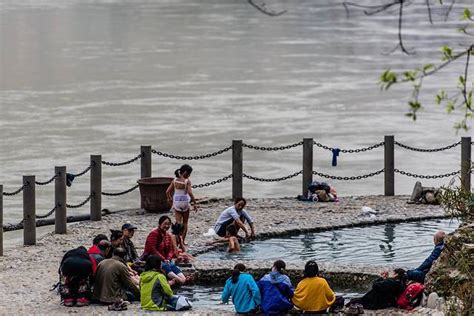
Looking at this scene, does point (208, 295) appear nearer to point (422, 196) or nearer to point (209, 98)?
point (422, 196)

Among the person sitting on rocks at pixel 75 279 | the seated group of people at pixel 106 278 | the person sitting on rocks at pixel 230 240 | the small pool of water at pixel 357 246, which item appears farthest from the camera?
the person sitting on rocks at pixel 230 240

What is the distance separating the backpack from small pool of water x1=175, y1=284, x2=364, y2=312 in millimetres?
1226

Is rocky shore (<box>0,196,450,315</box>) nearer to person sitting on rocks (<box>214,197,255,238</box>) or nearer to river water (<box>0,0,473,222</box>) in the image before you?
person sitting on rocks (<box>214,197,255,238</box>)

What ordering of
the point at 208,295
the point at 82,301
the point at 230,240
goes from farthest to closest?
the point at 230,240, the point at 208,295, the point at 82,301

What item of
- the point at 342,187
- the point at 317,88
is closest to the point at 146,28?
Answer: the point at 317,88

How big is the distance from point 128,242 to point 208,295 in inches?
54.5

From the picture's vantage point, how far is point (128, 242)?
16.5 m

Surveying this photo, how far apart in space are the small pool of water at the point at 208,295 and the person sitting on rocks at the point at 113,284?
788 millimetres

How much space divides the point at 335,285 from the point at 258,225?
13.2ft

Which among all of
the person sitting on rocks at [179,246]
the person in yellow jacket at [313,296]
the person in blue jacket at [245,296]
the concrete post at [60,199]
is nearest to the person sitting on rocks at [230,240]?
the person sitting on rocks at [179,246]

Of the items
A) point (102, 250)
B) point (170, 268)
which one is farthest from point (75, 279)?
point (170, 268)

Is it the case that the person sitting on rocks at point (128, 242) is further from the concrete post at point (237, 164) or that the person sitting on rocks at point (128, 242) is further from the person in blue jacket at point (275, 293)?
the concrete post at point (237, 164)

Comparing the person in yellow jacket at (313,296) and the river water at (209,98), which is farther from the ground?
the river water at (209,98)

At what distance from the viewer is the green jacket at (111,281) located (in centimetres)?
1474
